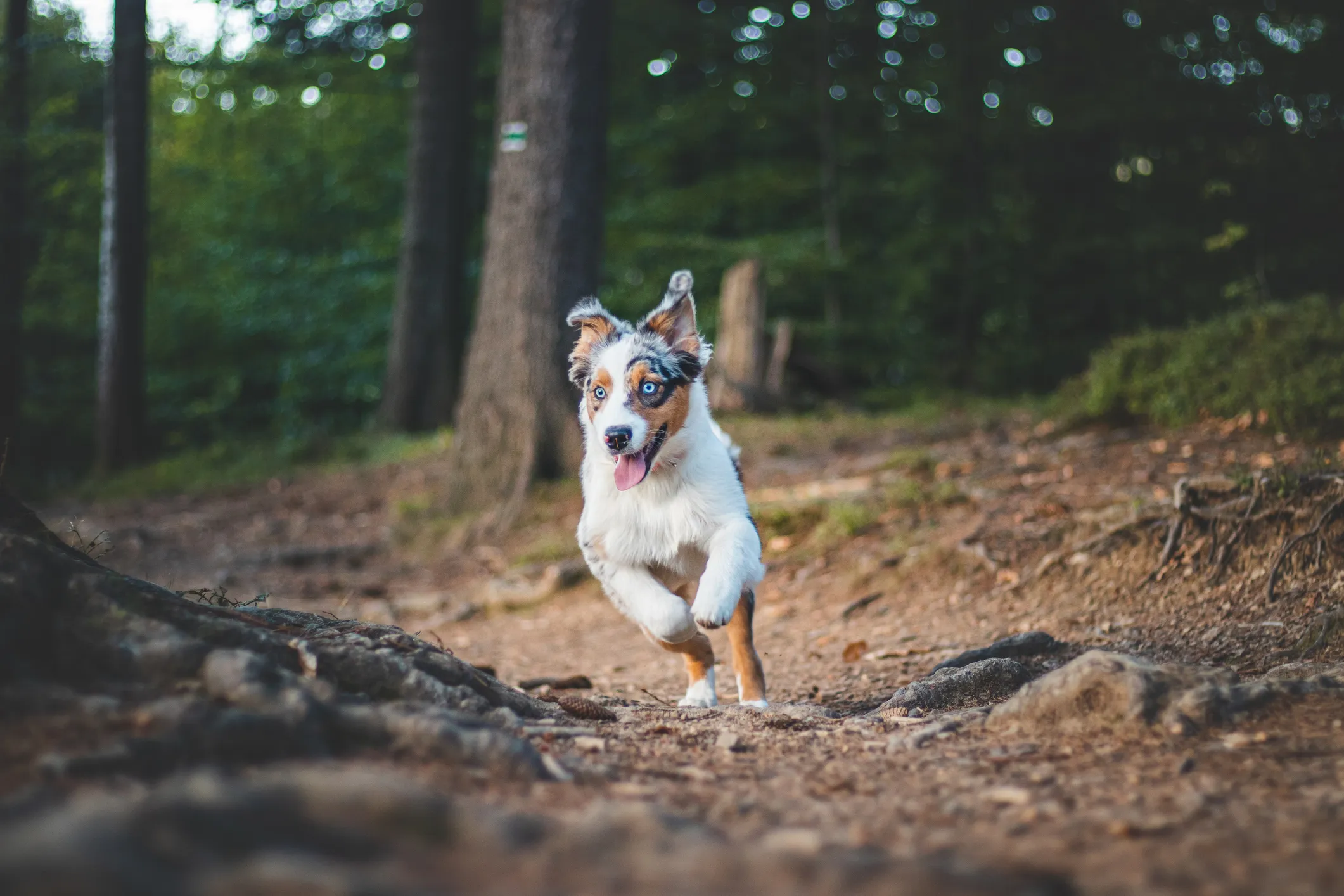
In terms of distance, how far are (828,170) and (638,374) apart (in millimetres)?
16044

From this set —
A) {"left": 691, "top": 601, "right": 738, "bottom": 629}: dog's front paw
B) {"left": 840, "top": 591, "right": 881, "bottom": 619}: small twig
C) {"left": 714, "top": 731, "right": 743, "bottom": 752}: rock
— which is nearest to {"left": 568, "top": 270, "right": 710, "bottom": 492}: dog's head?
{"left": 691, "top": 601, "right": 738, "bottom": 629}: dog's front paw

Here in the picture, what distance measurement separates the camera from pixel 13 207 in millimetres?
19781

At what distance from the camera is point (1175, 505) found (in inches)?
250

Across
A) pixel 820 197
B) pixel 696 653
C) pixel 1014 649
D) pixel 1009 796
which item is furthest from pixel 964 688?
pixel 820 197

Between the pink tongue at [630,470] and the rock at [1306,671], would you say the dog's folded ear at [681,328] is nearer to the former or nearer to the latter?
the pink tongue at [630,470]

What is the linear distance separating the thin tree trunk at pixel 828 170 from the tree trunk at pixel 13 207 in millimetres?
13099

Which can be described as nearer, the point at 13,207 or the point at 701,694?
the point at 701,694

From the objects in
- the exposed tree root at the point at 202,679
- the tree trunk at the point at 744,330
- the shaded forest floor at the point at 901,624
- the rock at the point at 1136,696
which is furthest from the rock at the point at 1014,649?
the tree trunk at the point at 744,330

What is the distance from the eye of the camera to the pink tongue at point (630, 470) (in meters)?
5.20

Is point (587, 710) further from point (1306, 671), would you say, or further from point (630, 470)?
point (1306, 671)

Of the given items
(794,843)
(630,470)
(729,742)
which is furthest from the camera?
(630,470)

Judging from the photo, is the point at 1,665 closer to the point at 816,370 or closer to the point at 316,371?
the point at 816,370

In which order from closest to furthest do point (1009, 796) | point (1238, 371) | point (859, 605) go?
point (1009, 796) < point (859, 605) < point (1238, 371)

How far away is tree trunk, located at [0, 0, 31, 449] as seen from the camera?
63.0 ft
